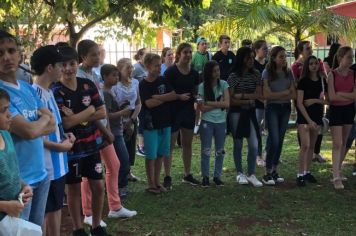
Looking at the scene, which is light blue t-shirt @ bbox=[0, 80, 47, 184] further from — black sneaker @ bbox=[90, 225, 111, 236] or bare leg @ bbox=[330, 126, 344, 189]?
bare leg @ bbox=[330, 126, 344, 189]

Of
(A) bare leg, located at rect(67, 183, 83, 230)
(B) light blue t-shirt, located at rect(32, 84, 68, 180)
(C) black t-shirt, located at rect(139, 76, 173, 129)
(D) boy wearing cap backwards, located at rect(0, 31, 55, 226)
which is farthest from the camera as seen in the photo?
(C) black t-shirt, located at rect(139, 76, 173, 129)

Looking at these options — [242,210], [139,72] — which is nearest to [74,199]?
[242,210]

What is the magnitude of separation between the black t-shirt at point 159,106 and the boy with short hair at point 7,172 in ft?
11.1

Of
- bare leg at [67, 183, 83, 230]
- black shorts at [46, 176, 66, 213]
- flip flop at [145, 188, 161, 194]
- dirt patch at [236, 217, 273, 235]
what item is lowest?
dirt patch at [236, 217, 273, 235]

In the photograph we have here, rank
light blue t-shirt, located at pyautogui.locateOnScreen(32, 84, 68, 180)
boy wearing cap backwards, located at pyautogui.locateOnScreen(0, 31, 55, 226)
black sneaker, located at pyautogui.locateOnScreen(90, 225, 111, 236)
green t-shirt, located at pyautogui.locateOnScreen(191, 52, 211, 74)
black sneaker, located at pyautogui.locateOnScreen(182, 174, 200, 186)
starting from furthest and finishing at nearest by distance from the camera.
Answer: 1. green t-shirt, located at pyautogui.locateOnScreen(191, 52, 211, 74)
2. black sneaker, located at pyautogui.locateOnScreen(182, 174, 200, 186)
3. black sneaker, located at pyautogui.locateOnScreen(90, 225, 111, 236)
4. light blue t-shirt, located at pyautogui.locateOnScreen(32, 84, 68, 180)
5. boy wearing cap backwards, located at pyautogui.locateOnScreen(0, 31, 55, 226)

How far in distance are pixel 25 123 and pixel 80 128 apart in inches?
52.4

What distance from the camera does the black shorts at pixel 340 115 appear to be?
6.36 m

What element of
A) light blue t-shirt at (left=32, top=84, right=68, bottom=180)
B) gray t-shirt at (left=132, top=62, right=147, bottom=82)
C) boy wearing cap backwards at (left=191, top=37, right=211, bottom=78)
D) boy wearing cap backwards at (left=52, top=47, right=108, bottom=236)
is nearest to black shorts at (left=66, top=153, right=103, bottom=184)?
boy wearing cap backwards at (left=52, top=47, right=108, bottom=236)

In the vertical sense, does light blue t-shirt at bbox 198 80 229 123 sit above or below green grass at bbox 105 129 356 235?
above

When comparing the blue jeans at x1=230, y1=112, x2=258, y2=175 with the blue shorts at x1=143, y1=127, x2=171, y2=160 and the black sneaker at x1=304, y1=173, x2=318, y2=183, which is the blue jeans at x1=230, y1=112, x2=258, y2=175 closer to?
the black sneaker at x1=304, y1=173, x2=318, y2=183

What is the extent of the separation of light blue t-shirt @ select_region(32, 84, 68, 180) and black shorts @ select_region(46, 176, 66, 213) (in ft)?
0.26

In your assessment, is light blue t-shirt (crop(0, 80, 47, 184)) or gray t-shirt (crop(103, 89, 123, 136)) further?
gray t-shirt (crop(103, 89, 123, 136))

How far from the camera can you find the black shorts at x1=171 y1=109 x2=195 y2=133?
6.58 m

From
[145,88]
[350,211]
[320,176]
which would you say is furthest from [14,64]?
[320,176]
